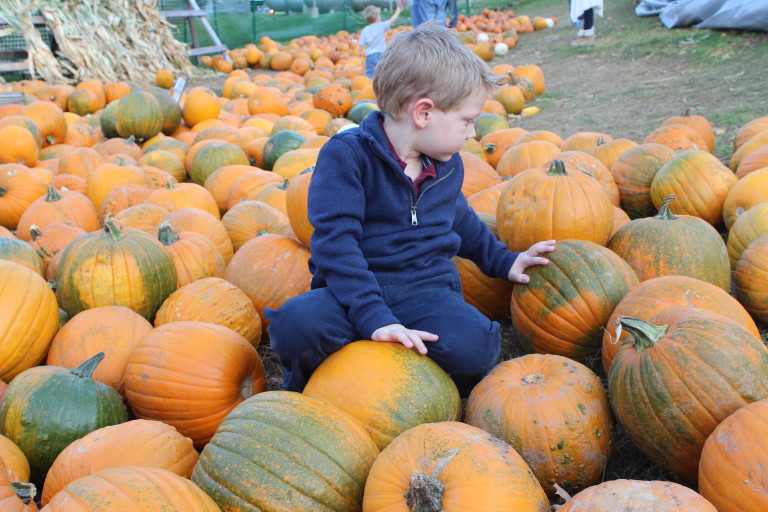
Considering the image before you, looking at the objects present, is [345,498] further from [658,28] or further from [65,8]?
[658,28]

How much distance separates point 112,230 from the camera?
342 cm

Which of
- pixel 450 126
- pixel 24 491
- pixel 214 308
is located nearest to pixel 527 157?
pixel 450 126

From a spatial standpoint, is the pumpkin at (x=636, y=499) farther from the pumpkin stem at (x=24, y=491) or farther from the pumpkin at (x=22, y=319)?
the pumpkin at (x=22, y=319)

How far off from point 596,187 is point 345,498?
224 cm

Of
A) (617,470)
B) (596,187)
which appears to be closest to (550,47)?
(596,187)

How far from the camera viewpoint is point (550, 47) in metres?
15.8

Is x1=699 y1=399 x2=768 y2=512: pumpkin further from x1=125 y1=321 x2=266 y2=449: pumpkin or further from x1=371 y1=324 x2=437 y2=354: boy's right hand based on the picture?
x1=125 y1=321 x2=266 y2=449: pumpkin

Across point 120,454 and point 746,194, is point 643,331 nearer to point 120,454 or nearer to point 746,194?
point 120,454

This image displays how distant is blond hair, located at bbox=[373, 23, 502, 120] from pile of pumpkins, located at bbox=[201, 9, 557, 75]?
11.7m

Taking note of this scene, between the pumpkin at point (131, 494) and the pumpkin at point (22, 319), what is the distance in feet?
5.18

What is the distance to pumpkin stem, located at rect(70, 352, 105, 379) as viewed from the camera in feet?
8.44

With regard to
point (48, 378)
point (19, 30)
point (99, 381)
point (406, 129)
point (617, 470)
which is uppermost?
point (19, 30)

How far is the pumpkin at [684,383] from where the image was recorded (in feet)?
6.58

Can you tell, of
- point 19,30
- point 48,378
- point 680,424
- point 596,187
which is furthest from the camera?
point 19,30
